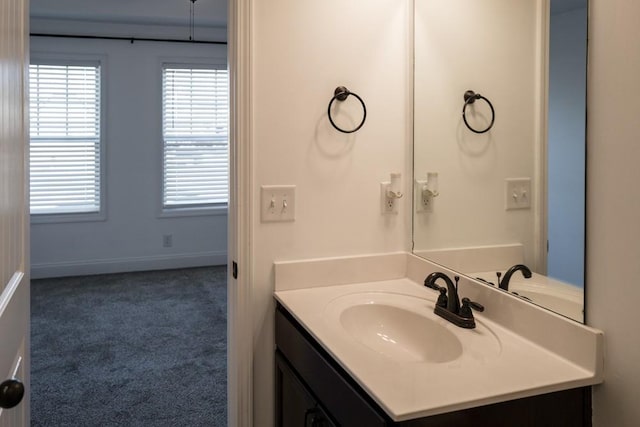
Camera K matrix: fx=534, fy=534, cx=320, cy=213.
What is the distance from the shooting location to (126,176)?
5.43 metres

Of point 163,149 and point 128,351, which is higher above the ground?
point 163,149

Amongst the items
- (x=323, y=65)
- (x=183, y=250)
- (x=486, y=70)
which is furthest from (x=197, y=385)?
(x=183, y=250)

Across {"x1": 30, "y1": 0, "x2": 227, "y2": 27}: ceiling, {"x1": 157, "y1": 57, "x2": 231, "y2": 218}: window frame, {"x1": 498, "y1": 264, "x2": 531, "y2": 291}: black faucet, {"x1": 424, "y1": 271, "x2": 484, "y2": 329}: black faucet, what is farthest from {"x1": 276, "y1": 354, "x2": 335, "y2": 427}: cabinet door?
{"x1": 157, "y1": 57, "x2": 231, "y2": 218}: window frame

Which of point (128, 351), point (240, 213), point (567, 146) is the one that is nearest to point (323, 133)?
point (240, 213)

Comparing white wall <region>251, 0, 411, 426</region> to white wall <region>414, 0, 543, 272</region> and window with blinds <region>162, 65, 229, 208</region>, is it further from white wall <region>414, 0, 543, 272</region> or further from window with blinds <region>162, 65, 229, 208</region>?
window with blinds <region>162, 65, 229, 208</region>

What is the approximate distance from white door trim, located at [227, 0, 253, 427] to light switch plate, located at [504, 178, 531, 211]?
79 centimetres

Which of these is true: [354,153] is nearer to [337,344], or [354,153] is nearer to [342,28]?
[342,28]

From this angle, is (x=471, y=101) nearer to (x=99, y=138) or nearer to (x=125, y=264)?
(x=99, y=138)

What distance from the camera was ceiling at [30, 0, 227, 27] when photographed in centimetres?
483

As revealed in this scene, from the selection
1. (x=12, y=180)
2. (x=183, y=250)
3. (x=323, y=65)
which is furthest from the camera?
(x=183, y=250)

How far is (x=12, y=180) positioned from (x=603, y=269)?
1.27 meters

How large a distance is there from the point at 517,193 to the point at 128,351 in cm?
277

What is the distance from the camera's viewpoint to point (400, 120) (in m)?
1.91

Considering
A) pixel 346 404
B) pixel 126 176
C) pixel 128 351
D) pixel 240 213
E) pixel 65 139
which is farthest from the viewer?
pixel 126 176
